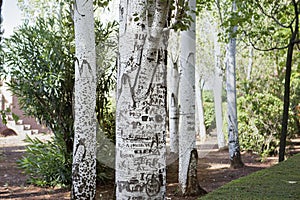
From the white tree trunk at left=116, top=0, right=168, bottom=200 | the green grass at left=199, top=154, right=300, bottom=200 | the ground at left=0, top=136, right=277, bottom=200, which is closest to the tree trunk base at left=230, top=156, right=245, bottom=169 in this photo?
the ground at left=0, top=136, right=277, bottom=200

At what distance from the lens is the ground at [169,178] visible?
7.78 meters

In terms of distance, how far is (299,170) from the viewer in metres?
5.08

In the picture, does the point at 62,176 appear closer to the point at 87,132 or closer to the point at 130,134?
the point at 87,132

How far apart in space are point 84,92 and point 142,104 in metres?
4.05

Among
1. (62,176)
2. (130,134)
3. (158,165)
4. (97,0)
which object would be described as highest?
(97,0)

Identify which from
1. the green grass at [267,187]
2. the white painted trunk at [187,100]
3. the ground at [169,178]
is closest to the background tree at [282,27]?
the white painted trunk at [187,100]

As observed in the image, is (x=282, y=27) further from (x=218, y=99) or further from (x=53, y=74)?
(x=218, y=99)

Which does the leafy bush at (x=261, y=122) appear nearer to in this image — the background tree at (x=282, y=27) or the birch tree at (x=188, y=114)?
the background tree at (x=282, y=27)

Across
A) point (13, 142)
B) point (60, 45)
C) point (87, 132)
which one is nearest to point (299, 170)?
point (87, 132)

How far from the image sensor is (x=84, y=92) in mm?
6168

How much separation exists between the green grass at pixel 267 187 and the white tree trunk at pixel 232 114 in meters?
5.25

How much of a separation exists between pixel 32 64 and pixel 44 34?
28.2 inches

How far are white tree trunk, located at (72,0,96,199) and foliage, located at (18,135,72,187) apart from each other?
7.52ft

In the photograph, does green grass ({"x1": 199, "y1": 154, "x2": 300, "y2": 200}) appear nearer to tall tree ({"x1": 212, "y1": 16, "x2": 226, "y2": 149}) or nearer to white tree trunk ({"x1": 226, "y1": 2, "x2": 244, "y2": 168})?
white tree trunk ({"x1": 226, "y1": 2, "x2": 244, "y2": 168})
